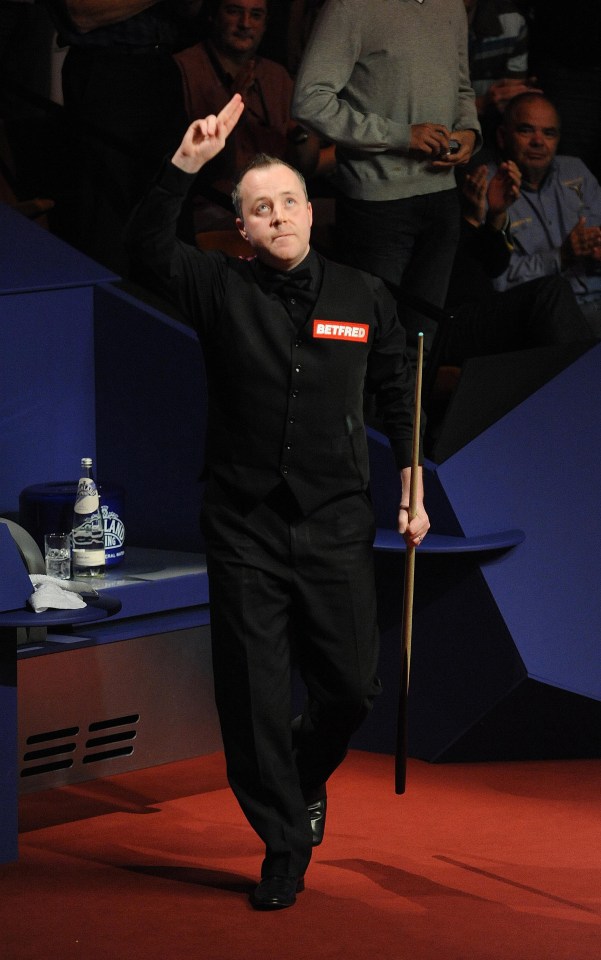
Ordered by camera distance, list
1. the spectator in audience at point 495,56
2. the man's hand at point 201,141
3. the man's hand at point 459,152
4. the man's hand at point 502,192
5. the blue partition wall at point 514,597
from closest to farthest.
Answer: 1. the man's hand at point 201,141
2. the blue partition wall at point 514,597
3. the man's hand at point 459,152
4. the man's hand at point 502,192
5. the spectator in audience at point 495,56

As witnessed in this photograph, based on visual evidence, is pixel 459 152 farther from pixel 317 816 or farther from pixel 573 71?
pixel 317 816

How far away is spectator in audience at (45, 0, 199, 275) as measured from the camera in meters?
4.59

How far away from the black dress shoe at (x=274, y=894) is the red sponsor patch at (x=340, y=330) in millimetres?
1079

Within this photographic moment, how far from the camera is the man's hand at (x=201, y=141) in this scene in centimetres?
278

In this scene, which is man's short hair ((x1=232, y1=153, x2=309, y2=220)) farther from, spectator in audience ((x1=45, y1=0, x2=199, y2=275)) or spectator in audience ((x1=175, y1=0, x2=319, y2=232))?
spectator in audience ((x1=175, y1=0, x2=319, y2=232))

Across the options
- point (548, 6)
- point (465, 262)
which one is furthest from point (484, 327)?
point (548, 6)

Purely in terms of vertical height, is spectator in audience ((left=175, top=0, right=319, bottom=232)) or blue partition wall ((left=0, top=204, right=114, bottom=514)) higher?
spectator in audience ((left=175, top=0, right=319, bottom=232))

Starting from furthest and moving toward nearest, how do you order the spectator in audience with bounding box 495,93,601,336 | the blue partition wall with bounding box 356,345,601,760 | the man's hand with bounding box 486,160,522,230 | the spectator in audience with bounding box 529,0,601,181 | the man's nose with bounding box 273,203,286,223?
the spectator in audience with bounding box 529,0,601,181 → the spectator in audience with bounding box 495,93,601,336 → the man's hand with bounding box 486,160,522,230 → the blue partition wall with bounding box 356,345,601,760 → the man's nose with bounding box 273,203,286,223

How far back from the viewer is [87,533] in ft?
12.6

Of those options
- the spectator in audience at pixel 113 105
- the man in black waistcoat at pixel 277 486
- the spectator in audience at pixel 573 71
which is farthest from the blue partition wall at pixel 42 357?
the spectator in audience at pixel 573 71

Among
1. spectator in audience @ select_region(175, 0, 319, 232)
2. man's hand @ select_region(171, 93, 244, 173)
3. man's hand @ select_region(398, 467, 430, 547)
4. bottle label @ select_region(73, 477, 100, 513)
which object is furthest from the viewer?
spectator in audience @ select_region(175, 0, 319, 232)

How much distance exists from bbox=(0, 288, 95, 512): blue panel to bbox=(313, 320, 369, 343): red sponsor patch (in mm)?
1318

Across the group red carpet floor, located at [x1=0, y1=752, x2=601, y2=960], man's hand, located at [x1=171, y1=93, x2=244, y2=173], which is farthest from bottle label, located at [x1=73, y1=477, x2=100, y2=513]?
man's hand, located at [x1=171, y1=93, x2=244, y2=173]

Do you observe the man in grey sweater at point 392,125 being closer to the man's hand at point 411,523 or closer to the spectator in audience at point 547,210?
the spectator in audience at point 547,210
